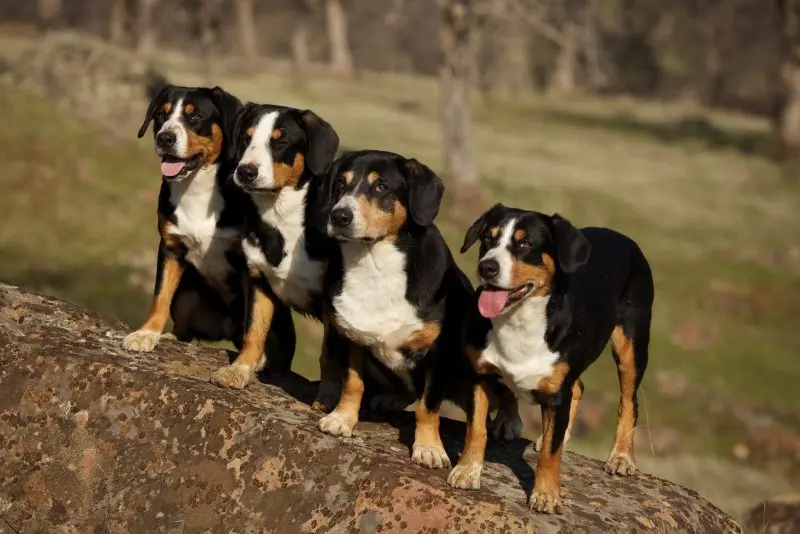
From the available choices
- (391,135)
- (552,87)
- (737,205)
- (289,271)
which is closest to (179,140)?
(289,271)

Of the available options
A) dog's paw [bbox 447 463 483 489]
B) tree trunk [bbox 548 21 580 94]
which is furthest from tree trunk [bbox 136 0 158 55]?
dog's paw [bbox 447 463 483 489]

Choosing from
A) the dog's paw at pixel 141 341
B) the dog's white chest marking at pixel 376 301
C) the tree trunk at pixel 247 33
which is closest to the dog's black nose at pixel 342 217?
the dog's white chest marking at pixel 376 301

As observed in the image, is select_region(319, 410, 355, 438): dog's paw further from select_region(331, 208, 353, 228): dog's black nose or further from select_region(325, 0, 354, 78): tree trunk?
select_region(325, 0, 354, 78): tree trunk

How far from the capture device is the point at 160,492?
5.59 metres

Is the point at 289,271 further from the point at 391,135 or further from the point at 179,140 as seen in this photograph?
the point at 391,135

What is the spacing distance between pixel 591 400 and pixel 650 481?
8.35 m

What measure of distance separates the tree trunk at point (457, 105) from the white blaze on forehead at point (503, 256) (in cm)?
1631

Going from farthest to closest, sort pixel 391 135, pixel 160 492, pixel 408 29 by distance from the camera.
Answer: pixel 408 29
pixel 391 135
pixel 160 492

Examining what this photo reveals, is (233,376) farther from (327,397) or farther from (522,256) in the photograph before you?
(522,256)

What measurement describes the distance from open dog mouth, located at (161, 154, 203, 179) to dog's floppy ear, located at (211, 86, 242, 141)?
0.26 m

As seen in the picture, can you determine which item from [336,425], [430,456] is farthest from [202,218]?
[430,456]

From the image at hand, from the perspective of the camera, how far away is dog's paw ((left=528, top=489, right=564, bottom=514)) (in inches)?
214

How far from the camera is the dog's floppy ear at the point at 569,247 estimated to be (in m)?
5.55

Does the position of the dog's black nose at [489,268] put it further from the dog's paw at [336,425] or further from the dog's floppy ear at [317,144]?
the dog's floppy ear at [317,144]
